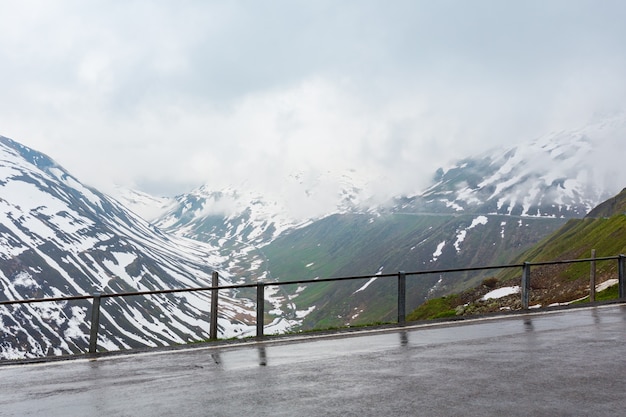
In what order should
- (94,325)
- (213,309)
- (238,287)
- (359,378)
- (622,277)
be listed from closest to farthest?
(359,378), (94,325), (213,309), (238,287), (622,277)

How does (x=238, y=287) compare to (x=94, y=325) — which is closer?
(x=94, y=325)

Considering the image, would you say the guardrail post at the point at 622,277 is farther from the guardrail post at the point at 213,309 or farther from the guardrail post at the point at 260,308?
the guardrail post at the point at 213,309

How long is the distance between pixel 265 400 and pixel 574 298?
130ft

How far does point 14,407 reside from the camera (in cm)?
989

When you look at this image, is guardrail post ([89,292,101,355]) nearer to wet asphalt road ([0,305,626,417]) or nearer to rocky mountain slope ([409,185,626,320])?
wet asphalt road ([0,305,626,417])

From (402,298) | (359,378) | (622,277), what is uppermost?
(622,277)

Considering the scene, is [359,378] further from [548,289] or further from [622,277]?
[548,289]

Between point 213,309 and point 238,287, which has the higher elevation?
point 238,287

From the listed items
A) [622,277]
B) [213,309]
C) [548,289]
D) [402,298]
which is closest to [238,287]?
[213,309]

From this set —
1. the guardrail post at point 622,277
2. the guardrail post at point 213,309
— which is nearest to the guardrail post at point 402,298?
the guardrail post at point 213,309

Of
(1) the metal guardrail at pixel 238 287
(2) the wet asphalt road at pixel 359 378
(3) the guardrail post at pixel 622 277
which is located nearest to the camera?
(2) the wet asphalt road at pixel 359 378

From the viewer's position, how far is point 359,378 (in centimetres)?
1060

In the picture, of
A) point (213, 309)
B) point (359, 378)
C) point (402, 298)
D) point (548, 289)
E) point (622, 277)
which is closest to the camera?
point (359, 378)

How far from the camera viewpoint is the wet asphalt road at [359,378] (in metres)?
8.55
